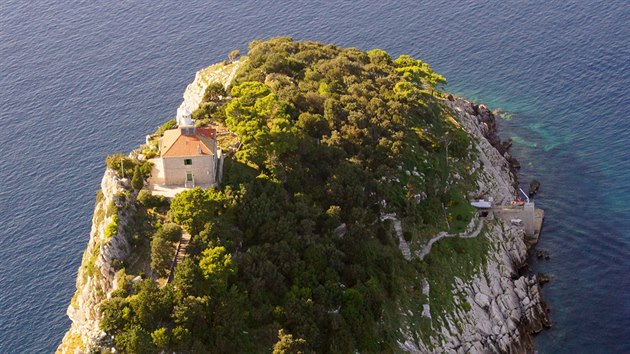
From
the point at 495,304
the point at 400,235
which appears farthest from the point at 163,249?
the point at 495,304

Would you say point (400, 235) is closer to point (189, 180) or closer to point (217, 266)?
point (189, 180)

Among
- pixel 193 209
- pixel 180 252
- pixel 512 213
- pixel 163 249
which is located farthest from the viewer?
pixel 512 213

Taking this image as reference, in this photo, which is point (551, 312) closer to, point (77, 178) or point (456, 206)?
point (456, 206)

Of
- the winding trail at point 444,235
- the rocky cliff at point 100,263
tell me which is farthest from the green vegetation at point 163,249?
the winding trail at point 444,235

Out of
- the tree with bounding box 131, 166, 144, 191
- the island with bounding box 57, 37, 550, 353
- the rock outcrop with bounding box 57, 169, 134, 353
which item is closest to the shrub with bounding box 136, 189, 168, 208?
the island with bounding box 57, 37, 550, 353

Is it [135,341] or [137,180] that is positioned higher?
[137,180]

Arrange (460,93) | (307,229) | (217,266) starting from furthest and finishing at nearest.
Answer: (460,93) → (307,229) → (217,266)

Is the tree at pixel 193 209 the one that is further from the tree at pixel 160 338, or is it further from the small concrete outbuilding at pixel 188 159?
the tree at pixel 160 338

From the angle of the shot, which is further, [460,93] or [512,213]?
[460,93]
